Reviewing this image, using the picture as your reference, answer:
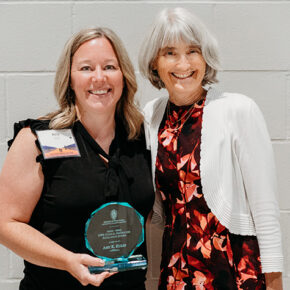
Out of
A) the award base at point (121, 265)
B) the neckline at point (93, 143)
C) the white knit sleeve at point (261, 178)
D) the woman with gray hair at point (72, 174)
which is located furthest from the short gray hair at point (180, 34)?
the award base at point (121, 265)

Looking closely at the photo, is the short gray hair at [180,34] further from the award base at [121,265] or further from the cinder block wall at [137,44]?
the award base at [121,265]

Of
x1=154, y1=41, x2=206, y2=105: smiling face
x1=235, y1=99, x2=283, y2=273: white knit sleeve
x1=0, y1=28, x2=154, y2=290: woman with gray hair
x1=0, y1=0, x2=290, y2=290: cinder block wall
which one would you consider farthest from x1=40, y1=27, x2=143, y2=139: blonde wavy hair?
x1=235, y1=99, x2=283, y2=273: white knit sleeve

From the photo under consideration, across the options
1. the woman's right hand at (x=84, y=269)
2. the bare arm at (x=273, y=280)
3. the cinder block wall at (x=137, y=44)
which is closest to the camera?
the woman's right hand at (x=84, y=269)

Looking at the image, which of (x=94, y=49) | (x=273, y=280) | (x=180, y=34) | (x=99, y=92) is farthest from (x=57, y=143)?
(x=273, y=280)

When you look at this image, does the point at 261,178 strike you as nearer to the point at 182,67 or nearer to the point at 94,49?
the point at 182,67

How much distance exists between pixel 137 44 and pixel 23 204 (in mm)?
909

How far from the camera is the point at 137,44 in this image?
1772mm

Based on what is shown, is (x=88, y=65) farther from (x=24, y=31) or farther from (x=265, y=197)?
(x=265, y=197)

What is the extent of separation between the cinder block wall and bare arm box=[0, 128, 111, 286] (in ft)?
1.75

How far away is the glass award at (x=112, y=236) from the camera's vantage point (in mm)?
1278

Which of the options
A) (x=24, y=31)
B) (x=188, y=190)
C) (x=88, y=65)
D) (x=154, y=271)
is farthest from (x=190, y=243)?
(x=24, y=31)

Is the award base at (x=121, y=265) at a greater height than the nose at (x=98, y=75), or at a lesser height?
lesser

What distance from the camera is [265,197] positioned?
1285mm

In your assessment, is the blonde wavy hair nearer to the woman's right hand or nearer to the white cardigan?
the white cardigan
